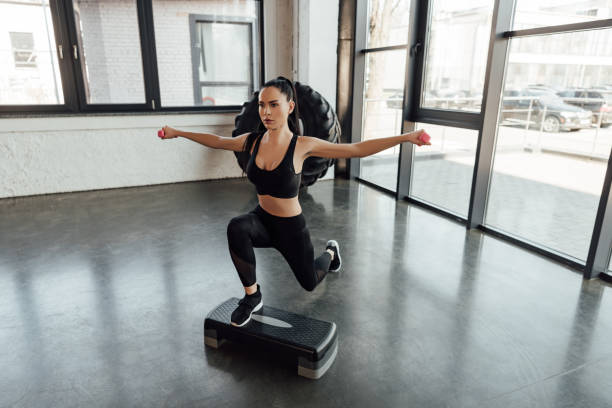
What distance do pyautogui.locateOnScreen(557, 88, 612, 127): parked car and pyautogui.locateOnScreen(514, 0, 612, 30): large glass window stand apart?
0.47 m

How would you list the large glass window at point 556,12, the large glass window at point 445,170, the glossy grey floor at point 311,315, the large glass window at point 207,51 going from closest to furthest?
1. the glossy grey floor at point 311,315
2. the large glass window at point 556,12
3. the large glass window at point 445,170
4. the large glass window at point 207,51

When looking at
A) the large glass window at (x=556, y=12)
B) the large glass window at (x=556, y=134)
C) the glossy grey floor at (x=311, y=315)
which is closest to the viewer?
the glossy grey floor at (x=311, y=315)

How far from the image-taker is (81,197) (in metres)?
4.67

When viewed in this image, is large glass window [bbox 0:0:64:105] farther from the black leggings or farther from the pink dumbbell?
the pink dumbbell

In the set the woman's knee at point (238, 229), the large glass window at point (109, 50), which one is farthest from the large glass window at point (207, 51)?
the woman's knee at point (238, 229)

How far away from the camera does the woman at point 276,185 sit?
6.53 feet

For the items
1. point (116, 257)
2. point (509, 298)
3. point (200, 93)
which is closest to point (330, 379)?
point (509, 298)

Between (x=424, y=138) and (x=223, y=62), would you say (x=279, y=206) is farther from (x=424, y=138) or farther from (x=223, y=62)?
(x=223, y=62)

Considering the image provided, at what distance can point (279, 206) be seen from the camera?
209cm

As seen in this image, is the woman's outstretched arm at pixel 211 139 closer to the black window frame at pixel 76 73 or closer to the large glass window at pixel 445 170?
the large glass window at pixel 445 170

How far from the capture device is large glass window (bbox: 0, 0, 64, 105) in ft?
14.6

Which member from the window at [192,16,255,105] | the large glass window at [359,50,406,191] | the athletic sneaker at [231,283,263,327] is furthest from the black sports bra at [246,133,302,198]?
the window at [192,16,255,105]

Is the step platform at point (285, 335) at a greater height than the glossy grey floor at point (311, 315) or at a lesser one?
greater

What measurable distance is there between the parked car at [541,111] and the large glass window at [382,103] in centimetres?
135
